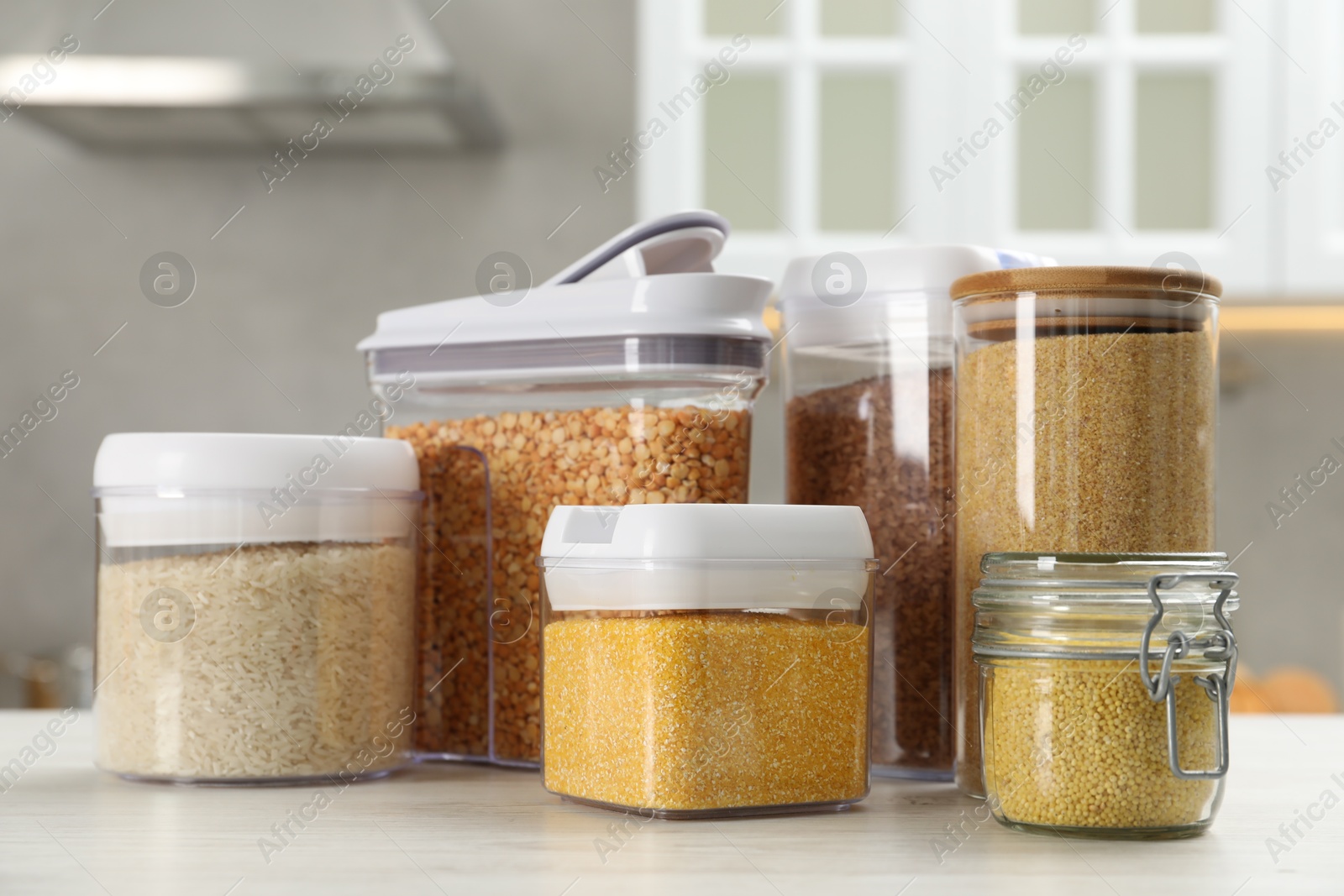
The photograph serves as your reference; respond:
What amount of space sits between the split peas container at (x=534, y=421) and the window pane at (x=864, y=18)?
3.69ft

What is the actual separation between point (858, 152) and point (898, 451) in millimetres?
1147

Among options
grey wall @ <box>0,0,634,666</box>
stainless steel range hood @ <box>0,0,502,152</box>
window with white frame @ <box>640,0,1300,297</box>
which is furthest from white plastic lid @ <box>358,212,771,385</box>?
grey wall @ <box>0,0,634,666</box>

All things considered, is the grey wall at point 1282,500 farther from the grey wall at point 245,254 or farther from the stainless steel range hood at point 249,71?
the stainless steel range hood at point 249,71

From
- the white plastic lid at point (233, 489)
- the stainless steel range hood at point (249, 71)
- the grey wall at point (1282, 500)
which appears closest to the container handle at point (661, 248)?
the white plastic lid at point (233, 489)

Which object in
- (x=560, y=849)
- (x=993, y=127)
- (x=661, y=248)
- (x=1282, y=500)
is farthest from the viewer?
(x=1282, y=500)

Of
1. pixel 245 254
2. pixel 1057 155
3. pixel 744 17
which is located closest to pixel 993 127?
pixel 1057 155

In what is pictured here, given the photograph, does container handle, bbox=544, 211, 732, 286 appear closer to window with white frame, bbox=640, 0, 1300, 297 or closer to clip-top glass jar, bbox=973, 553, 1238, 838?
clip-top glass jar, bbox=973, 553, 1238, 838

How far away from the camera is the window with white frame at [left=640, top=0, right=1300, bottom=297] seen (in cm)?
171

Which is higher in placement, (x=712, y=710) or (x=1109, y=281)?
(x=1109, y=281)

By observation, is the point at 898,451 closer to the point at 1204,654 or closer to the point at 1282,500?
the point at 1204,654

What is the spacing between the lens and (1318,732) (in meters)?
0.96

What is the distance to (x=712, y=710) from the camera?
571 millimetres

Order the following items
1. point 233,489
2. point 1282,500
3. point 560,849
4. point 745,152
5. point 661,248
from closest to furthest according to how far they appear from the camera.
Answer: point 560,849, point 233,489, point 661,248, point 745,152, point 1282,500

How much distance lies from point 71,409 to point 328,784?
1.73 m
